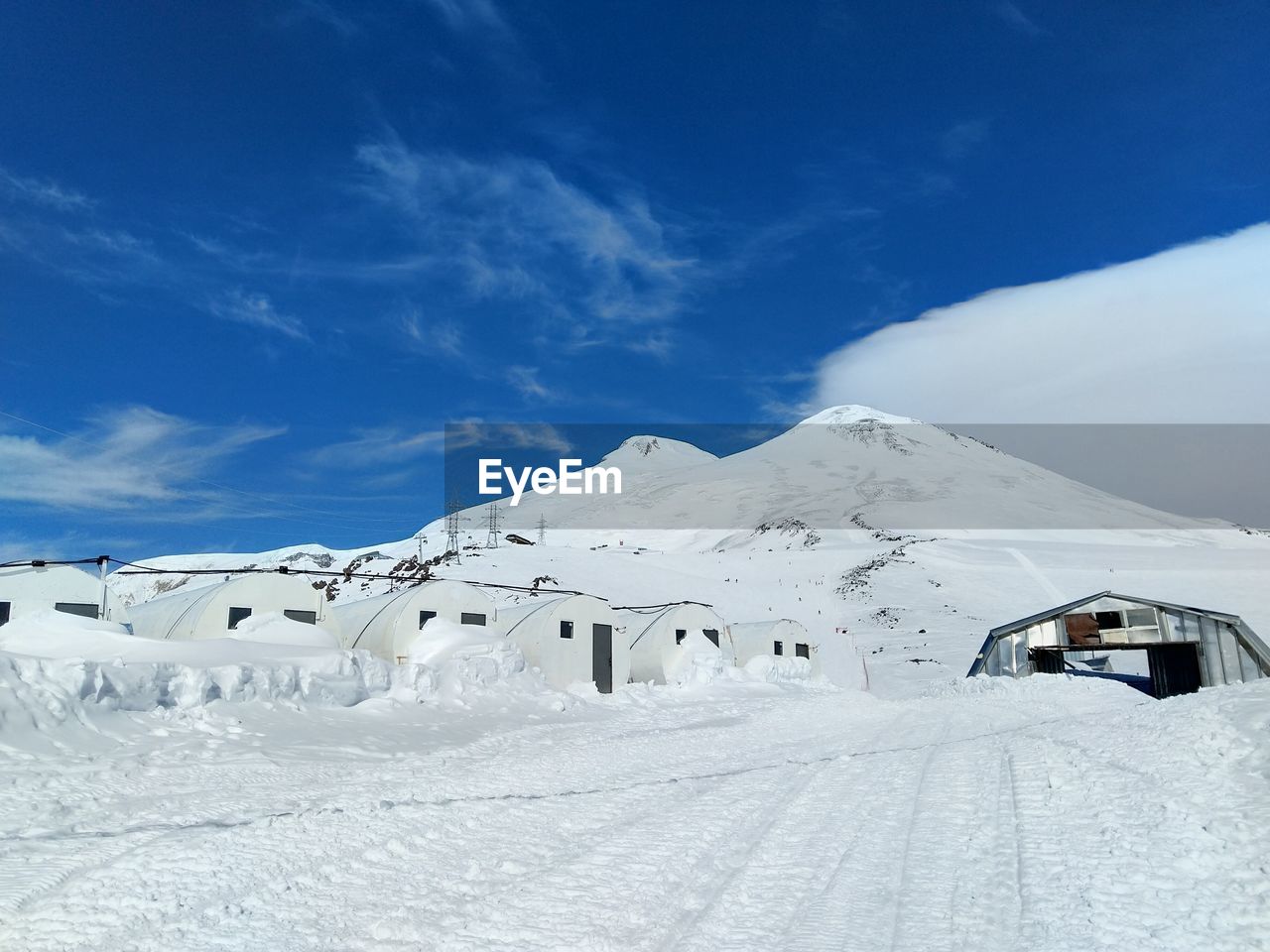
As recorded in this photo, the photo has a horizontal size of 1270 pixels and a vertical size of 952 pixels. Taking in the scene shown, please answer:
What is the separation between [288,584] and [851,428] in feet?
542

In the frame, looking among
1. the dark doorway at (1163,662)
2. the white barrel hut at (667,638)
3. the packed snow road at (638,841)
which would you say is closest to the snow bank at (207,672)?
the packed snow road at (638,841)

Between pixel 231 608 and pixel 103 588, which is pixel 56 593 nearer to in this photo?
pixel 103 588

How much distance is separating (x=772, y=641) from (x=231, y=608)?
20552 millimetres

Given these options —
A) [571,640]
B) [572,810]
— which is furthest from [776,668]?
[572,810]

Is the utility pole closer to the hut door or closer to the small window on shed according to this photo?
the hut door

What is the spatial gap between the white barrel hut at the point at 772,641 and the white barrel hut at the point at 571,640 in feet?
24.7

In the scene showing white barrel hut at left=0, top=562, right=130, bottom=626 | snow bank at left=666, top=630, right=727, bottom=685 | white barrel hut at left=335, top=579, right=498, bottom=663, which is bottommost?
snow bank at left=666, top=630, right=727, bottom=685

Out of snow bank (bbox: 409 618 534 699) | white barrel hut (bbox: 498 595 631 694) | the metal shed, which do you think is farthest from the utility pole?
the metal shed

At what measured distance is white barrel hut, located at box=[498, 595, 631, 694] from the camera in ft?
84.1

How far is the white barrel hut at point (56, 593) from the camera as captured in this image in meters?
21.7

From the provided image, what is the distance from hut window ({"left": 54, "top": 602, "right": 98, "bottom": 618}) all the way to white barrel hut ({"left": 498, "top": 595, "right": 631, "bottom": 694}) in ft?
36.1

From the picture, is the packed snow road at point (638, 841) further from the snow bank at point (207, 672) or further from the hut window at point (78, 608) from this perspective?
the hut window at point (78, 608)

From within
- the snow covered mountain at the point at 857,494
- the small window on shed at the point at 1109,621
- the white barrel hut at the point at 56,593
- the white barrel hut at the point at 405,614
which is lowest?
the small window on shed at the point at 1109,621

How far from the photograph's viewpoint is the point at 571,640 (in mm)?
26531
